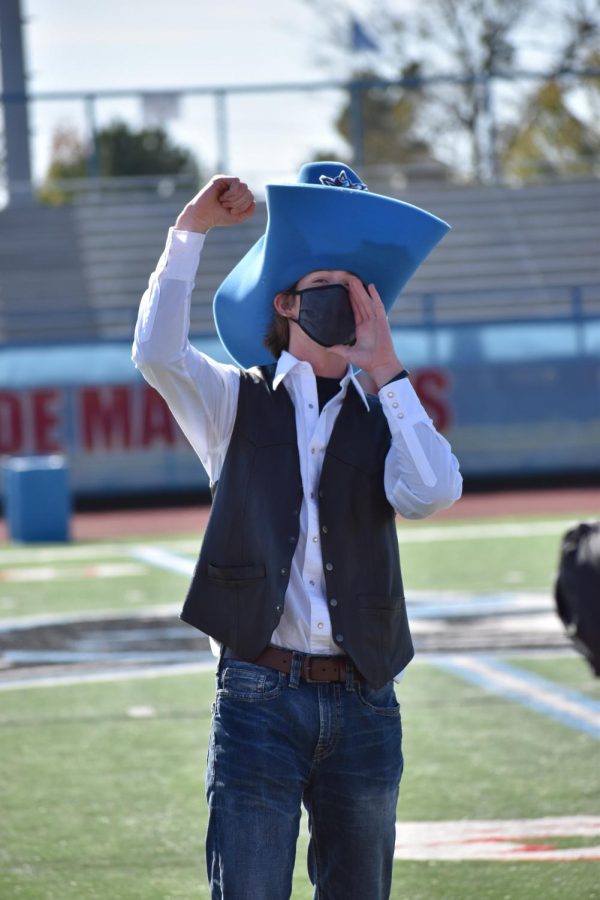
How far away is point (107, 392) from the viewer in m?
20.1

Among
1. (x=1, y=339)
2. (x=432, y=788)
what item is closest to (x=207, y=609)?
(x=432, y=788)

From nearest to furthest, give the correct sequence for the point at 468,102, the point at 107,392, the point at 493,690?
the point at 493,690, the point at 107,392, the point at 468,102

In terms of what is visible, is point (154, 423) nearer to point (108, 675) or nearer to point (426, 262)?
point (426, 262)

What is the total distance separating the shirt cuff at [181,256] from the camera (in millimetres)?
3314

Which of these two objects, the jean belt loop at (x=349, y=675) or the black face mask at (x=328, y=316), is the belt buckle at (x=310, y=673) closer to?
the jean belt loop at (x=349, y=675)

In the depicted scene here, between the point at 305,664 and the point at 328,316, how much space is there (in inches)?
28.2

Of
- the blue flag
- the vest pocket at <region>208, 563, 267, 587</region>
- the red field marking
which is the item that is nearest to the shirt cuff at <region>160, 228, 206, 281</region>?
the vest pocket at <region>208, 563, 267, 587</region>

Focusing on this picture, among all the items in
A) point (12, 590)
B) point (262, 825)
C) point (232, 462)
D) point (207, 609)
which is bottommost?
point (12, 590)

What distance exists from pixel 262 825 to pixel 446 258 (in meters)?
23.2

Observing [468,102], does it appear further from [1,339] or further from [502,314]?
[1,339]

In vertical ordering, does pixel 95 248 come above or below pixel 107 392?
above

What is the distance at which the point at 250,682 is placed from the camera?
3.29m

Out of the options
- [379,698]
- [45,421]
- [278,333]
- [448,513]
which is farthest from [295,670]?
[45,421]

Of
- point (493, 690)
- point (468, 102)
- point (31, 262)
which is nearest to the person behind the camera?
point (493, 690)
